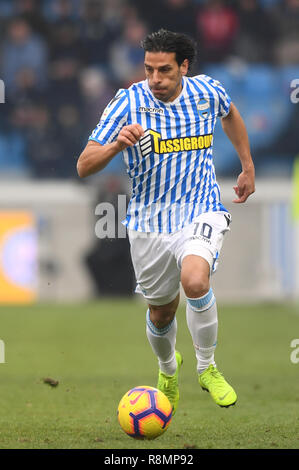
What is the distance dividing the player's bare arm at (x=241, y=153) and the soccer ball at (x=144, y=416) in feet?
4.87

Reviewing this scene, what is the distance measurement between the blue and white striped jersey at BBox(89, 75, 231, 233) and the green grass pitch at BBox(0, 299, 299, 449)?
124 centimetres

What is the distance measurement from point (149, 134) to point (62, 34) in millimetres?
11043

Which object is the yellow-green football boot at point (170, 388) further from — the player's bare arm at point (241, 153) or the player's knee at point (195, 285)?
the player's bare arm at point (241, 153)

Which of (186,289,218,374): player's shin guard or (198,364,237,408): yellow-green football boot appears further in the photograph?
(186,289,218,374): player's shin guard

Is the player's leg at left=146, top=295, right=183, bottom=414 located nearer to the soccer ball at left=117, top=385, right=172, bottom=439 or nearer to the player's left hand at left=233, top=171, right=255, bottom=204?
the player's left hand at left=233, top=171, right=255, bottom=204

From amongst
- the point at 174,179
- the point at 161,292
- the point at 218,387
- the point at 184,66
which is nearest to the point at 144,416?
the point at 218,387

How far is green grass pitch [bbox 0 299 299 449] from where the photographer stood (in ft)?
17.1

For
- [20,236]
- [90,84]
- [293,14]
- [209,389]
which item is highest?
[293,14]

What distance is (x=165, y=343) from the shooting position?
614 centimetres

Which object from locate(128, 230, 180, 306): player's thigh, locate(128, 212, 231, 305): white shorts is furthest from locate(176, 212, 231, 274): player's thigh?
locate(128, 230, 180, 306): player's thigh

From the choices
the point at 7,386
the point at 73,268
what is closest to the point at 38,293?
the point at 73,268

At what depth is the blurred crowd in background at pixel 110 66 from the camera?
14.8 meters

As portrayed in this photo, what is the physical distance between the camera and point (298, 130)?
14.9m

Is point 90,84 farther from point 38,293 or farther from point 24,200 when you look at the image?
point 38,293
